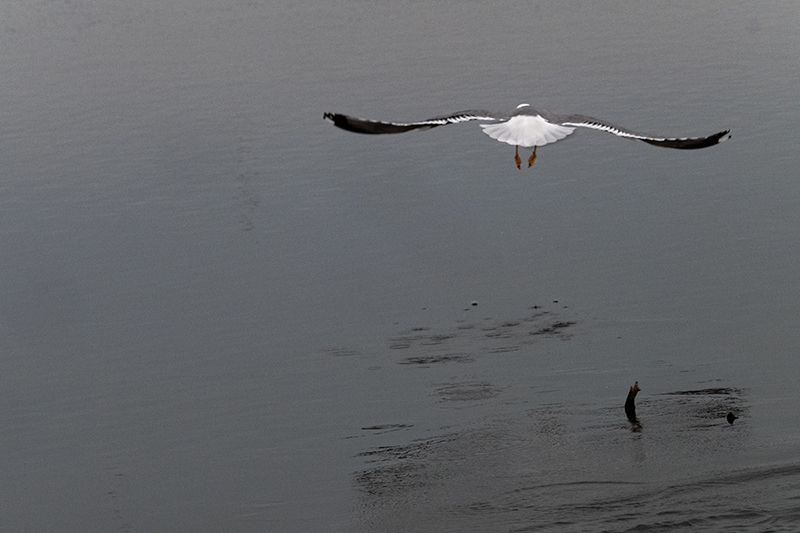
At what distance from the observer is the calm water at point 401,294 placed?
20.5 metres

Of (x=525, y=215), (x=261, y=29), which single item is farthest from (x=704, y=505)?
(x=261, y=29)

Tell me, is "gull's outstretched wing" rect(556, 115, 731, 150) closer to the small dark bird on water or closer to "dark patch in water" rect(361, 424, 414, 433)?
the small dark bird on water

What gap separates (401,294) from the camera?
25812mm

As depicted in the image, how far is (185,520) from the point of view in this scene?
787 inches

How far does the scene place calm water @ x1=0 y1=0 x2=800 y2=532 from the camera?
20.5 metres

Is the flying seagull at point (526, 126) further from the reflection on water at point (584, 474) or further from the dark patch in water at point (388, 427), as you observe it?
the dark patch in water at point (388, 427)

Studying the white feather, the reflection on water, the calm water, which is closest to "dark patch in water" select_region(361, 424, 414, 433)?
the calm water

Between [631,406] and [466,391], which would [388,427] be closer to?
[466,391]

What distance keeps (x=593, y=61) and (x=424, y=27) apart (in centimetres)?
730

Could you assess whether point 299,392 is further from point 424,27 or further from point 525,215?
point 424,27

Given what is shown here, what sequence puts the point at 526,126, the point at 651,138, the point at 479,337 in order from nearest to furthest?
the point at 651,138 < the point at 526,126 < the point at 479,337

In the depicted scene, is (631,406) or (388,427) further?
(388,427)

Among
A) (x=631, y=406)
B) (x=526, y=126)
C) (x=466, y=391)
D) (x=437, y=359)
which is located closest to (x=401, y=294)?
(x=437, y=359)

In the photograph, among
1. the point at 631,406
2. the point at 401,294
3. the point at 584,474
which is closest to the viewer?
the point at 584,474
